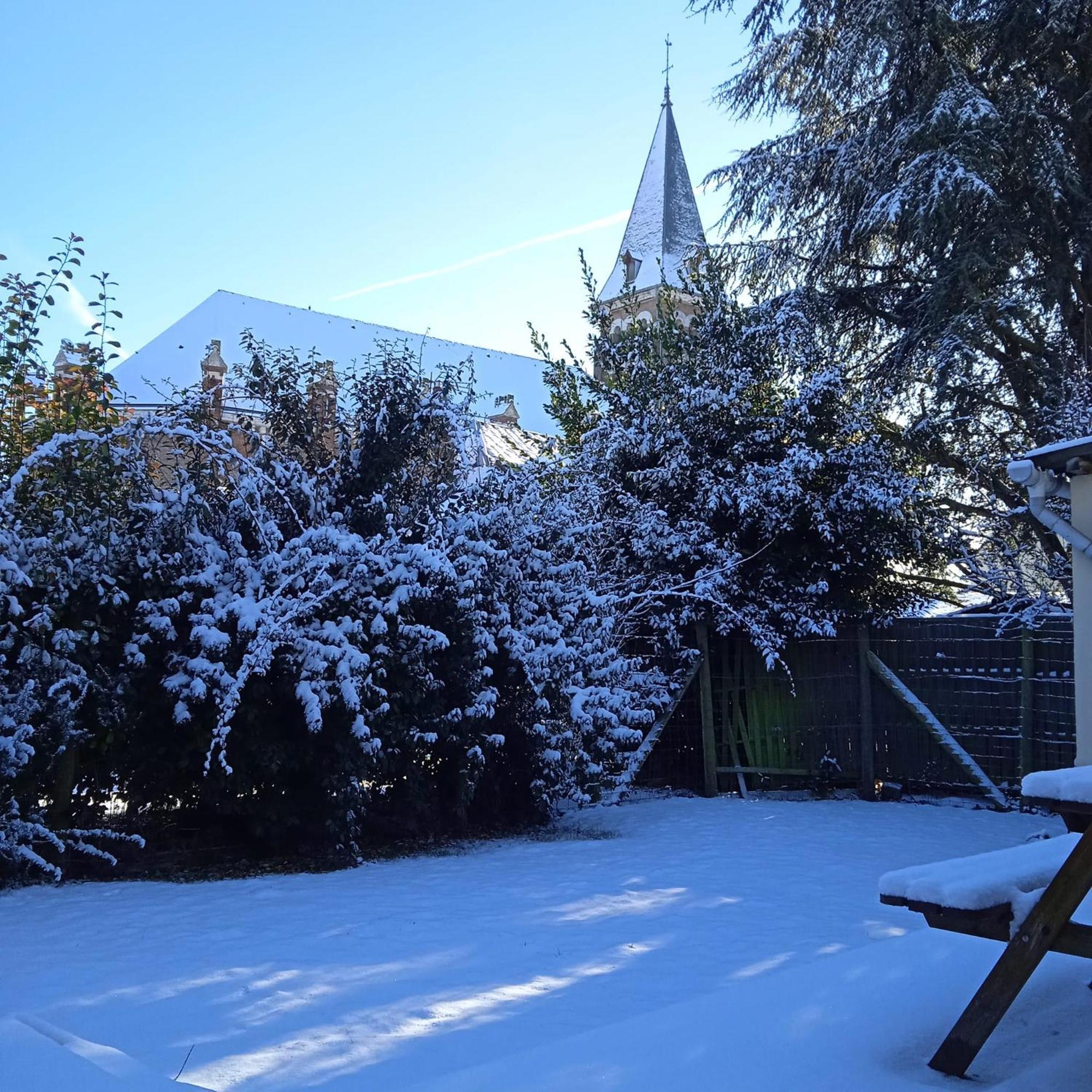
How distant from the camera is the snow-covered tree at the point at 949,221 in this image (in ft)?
35.7

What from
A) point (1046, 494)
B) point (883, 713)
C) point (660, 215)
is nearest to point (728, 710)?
point (883, 713)

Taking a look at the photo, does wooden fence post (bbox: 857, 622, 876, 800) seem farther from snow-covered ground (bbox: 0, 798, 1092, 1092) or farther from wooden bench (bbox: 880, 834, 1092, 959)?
wooden bench (bbox: 880, 834, 1092, 959)

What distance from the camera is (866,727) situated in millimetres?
10148

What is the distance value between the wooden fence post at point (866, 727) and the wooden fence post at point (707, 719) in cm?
138

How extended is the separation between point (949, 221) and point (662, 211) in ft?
97.6

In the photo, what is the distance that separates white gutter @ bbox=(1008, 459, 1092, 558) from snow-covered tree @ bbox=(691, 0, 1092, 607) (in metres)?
2.56

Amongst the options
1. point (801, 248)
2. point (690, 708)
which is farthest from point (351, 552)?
point (801, 248)

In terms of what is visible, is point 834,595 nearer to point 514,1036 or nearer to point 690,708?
point 690,708

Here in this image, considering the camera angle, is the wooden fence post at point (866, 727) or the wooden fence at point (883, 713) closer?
the wooden fence at point (883, 713)

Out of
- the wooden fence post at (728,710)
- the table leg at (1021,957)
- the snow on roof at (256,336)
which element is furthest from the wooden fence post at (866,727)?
the snow on roof at (256,336)

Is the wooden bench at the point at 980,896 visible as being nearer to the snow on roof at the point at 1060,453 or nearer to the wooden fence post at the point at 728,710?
the snow on roof at the point at 1060,453

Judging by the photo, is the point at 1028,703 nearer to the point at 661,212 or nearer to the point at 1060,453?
the point at 1060,453

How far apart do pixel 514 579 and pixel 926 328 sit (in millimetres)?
6217

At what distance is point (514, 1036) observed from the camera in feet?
11.6
